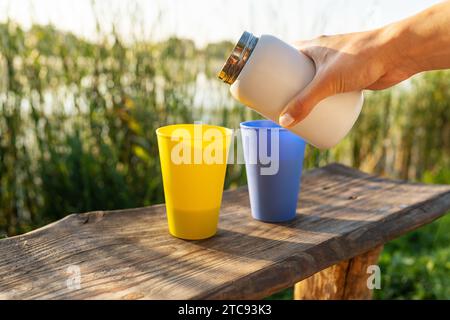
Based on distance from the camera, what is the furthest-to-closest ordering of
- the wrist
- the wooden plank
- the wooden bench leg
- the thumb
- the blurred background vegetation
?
the blurred background vegetation, the wooden bench leg, the wrist, the thumb, the wooden plank

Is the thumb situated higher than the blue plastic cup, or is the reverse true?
the thumb

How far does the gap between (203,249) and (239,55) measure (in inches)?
13.6

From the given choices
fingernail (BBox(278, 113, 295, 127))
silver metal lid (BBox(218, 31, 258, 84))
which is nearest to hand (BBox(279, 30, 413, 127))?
fingernail (BBox(278, 113, 295, 127))

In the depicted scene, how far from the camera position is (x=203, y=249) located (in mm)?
952

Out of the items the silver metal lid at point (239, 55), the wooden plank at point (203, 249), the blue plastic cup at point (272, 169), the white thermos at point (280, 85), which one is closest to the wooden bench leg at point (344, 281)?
the wooden plank at point (203, 249)

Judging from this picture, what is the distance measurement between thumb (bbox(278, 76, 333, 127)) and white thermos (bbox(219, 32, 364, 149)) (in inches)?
0.7

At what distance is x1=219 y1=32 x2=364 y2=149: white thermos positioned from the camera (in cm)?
90

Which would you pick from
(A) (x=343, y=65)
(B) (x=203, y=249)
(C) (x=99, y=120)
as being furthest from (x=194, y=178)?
(C) (x=99, y=120)

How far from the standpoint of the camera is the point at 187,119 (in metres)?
2.09

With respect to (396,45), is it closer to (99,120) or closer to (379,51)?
(379,51)

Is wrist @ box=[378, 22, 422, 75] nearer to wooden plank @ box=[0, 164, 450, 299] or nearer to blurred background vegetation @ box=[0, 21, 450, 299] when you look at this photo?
wooden plank @ box=[0, 164, 450, 299]

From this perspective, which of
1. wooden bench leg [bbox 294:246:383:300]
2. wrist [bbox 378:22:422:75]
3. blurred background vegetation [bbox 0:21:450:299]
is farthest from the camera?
blurred background vegetation [bbox 0:21:450:299]
